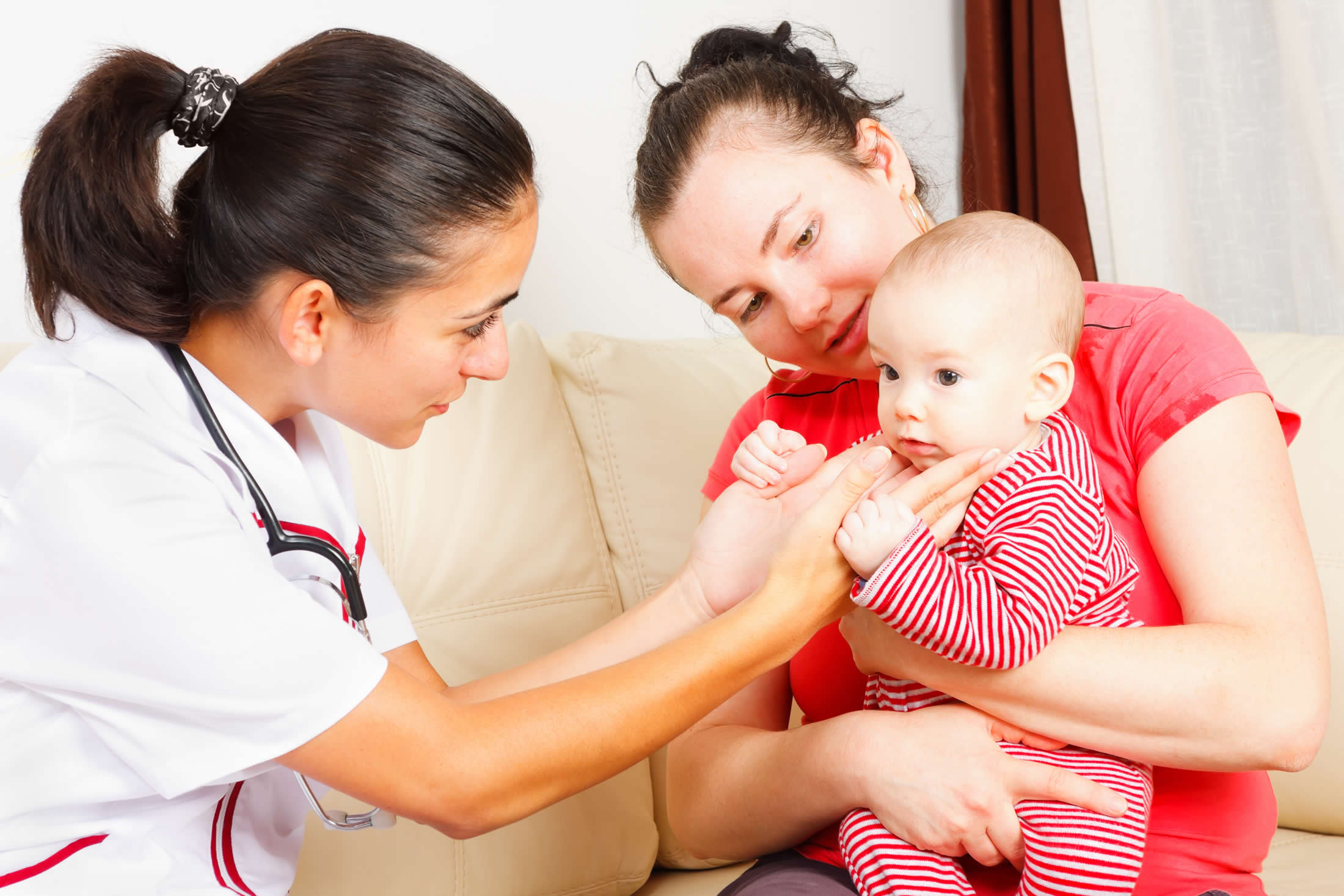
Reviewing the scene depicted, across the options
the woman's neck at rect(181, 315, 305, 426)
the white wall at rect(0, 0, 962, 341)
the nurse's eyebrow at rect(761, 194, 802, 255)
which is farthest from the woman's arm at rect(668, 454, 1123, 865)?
the white wall at rect(0, 0, 962, 341)

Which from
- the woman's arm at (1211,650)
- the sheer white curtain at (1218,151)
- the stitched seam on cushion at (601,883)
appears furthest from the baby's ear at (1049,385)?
the sheer white curtain at (1218,151)

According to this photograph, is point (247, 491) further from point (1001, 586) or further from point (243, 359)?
point (1001, 586)

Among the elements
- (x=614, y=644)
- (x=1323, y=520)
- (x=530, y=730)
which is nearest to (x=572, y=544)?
(x=614, y=644)

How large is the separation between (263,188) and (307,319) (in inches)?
5.5

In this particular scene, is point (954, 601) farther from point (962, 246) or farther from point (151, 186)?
point (151, 186)

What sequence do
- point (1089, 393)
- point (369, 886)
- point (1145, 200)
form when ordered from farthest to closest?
point (1145, 200), point (369, 886), point (1089, 393)

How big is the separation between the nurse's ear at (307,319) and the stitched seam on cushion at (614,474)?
0.85 meters

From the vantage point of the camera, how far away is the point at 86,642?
92 centimetres

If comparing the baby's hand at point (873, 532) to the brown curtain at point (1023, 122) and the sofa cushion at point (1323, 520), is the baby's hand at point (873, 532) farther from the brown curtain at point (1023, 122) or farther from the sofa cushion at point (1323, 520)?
the brown curtain at point (1023, 122)

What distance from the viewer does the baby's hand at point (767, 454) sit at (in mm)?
1329

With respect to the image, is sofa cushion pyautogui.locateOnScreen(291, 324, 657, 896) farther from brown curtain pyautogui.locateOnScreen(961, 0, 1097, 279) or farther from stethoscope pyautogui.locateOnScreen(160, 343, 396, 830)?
brown curtain pyautogui.locateOnScreen(961, 0, 1097, 279)

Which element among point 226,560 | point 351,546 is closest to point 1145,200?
point 351,546

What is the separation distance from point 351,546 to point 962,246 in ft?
2.55

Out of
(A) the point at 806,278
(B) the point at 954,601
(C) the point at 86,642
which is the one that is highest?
(A) the point at 806,278
